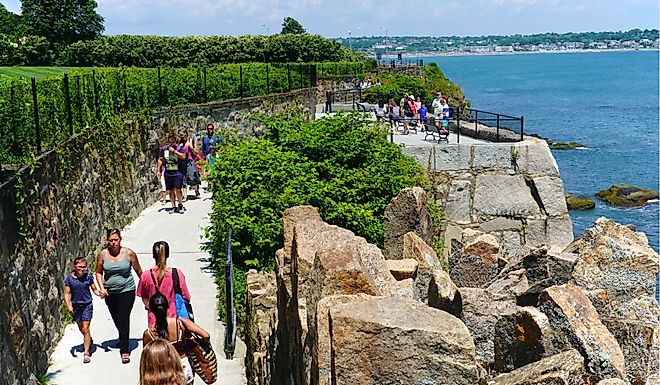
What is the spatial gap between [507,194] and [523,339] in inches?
425

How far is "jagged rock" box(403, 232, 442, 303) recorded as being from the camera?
8.74 meters

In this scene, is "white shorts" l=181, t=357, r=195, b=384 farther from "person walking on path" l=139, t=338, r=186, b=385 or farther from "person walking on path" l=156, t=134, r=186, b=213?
"person walking on path" l=156, t=134, r=186, b=213

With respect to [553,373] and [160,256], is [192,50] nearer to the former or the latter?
[160,256]

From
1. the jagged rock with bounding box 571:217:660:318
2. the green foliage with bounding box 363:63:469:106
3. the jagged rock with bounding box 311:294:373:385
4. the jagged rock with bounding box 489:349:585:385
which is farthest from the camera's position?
the green foliage with bounding box 363:63:469:106

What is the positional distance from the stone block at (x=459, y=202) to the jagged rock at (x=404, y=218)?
5.18 m

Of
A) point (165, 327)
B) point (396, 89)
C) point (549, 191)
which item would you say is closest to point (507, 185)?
point (549, 191)

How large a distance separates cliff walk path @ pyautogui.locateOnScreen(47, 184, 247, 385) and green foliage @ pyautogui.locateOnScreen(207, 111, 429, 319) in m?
0.49

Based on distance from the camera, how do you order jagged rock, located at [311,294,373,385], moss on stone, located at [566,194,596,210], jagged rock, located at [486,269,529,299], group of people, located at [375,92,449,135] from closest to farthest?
jagged rock, located at [311,294,373,385]
jagged rock, located at [486,269,529,299]
group of people, located at [375,92,449,135]
moss on stone, located at [566,194,596,210]

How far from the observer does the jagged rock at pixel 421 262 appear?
8739mm

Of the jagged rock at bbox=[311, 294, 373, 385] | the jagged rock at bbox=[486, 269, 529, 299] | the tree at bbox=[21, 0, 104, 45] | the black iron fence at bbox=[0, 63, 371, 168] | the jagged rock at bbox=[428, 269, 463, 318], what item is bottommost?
the jagged rock at bbox=[486, 269, 529, 299]

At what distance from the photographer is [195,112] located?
Result: 74.1 feet

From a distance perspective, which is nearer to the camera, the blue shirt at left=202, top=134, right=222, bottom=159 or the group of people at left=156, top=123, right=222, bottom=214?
the group of people at left=156, top=123, right=222, bottom=214

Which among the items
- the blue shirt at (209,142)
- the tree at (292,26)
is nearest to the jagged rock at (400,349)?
the blue shirt at (209,142)

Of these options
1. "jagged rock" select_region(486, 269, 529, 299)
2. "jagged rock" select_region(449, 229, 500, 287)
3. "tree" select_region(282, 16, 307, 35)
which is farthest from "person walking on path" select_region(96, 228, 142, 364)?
"tree" select_region(282, 16, 307, 35)
